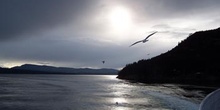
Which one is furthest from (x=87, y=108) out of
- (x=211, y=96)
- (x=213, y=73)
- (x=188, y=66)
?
(x=188, y=66)

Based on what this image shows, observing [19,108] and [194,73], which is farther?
[194,73]

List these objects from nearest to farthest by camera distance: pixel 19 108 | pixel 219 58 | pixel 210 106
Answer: pixel 210 106 < pixel 19 108 < pixel 219 58

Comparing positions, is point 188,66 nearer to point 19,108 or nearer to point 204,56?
point 204,56

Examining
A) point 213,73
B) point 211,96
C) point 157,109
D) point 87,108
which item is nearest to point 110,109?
point 87,108

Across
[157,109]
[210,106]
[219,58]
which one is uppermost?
[219,58]

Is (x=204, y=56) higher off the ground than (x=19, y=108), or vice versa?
(x=204, y=56)

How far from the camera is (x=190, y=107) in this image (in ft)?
139

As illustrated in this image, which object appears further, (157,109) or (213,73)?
(213,73)

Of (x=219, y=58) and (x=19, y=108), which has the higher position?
(x=219, y=58)

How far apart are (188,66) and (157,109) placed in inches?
6267

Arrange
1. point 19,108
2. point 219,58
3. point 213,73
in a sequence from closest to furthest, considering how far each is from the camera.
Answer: point 19,108, point 213,73, point 219,58

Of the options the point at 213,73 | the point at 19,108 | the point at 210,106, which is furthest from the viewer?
the point at 213,73

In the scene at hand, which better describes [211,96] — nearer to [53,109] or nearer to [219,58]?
[53,109]

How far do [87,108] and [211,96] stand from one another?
35424 mm
